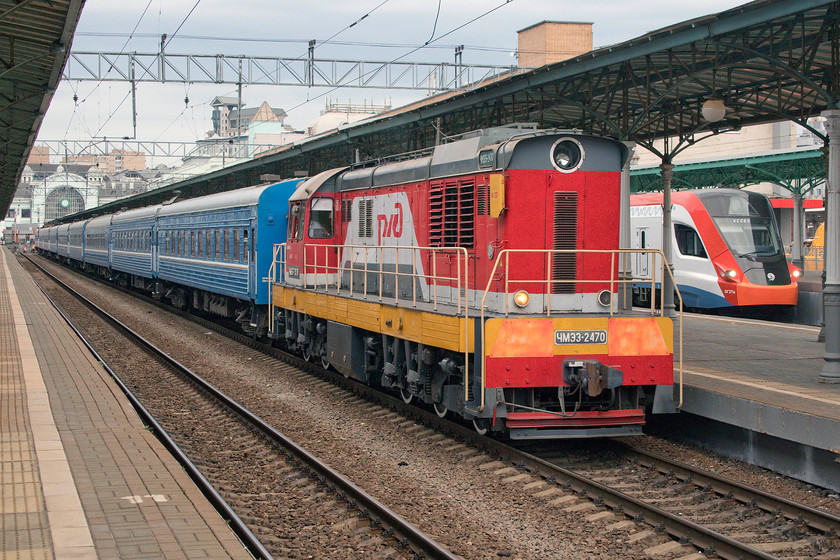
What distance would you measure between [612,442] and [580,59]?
696cm

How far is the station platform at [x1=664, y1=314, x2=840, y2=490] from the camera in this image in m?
7.95

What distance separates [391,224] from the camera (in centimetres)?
1216

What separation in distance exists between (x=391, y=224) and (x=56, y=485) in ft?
20.7

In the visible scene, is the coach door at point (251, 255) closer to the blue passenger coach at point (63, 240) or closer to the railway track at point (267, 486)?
the railway track at point (267, 486)

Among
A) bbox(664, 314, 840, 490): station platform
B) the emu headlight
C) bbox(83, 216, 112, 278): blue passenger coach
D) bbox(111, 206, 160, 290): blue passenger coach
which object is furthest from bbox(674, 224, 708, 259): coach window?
bbox(83, 216, 112, 278): blue passenger coach

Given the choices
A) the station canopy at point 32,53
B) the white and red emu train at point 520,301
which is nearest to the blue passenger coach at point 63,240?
the station canopy at point 32,53

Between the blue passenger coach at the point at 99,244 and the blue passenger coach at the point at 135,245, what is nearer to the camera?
the blue passenger coach at the point at 135,245

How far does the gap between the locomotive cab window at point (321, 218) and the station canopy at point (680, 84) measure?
1.11 metres

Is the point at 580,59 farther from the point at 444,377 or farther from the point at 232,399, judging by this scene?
the point at 232,399

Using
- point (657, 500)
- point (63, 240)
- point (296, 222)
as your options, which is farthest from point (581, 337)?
point (63, 240)

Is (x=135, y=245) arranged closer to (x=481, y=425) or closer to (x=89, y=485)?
(x=481, y=425)

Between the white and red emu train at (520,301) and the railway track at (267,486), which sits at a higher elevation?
the white and red emu train at (520,301)

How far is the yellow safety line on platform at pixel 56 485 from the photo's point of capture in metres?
5.62

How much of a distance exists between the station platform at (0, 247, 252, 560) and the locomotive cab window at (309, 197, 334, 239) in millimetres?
4171
